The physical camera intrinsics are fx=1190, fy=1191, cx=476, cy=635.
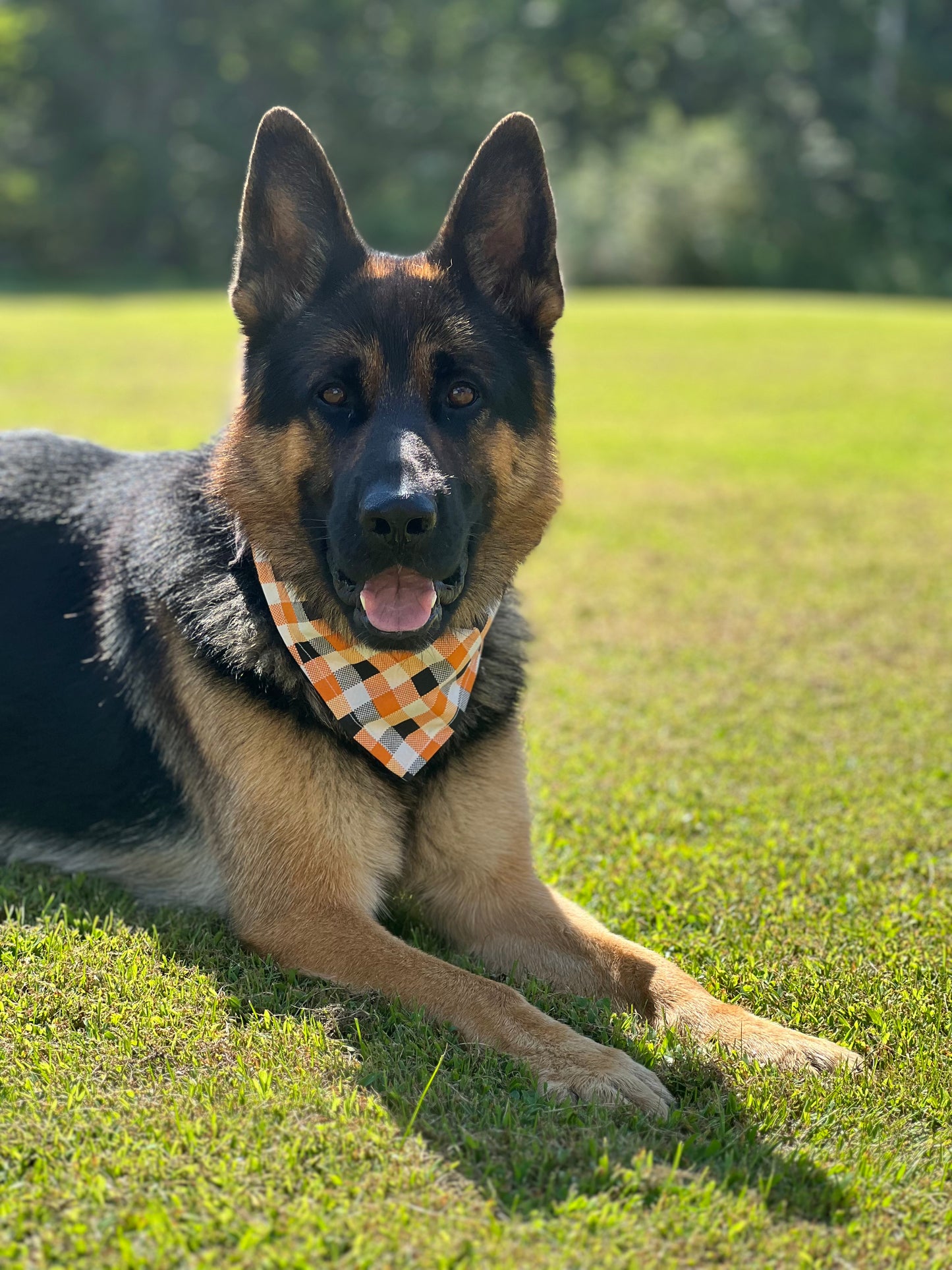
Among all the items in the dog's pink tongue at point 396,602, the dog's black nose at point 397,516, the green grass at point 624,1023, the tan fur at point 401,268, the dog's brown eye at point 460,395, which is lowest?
the green grass at point 624,1023

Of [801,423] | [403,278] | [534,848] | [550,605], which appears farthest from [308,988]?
[801,423]

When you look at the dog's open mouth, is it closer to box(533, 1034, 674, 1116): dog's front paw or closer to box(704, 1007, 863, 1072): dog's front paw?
box(533, 1034, 674, 1116): dog's front paw

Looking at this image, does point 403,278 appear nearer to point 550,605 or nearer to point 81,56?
point 550,605

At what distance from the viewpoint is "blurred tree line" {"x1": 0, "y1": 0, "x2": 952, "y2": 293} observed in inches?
1539

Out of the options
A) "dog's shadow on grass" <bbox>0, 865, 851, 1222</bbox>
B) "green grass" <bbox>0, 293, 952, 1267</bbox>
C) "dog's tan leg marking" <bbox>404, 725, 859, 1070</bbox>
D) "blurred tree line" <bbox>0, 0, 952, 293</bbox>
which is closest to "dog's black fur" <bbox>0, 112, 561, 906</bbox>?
"dog's tan leg marking" <bbox>404, 725, 859, 1070</bbox>

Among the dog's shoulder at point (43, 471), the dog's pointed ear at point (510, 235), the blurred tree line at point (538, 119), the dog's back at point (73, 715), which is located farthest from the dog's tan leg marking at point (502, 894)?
the blurred tree line at point (538, 119)

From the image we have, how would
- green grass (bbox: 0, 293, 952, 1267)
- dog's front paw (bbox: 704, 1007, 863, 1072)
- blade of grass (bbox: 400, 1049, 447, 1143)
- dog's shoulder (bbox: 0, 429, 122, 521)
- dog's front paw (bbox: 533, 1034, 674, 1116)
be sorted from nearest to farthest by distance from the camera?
green grass (bbox: 0, 293, 952, 1267)
blade of grass (bbox: 400, 1049, 447, 1143)
dog's front paw (bbox: 533, 1034, 674, 1116)
dog's front paw (bbox: 704, 1007, 863, 1072)
dog's shoulder (bbox: 0, 429, 122, 521)

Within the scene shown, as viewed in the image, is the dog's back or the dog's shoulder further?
the dog's shoulder

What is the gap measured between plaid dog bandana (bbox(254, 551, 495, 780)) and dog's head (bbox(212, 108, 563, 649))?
75 millimetres

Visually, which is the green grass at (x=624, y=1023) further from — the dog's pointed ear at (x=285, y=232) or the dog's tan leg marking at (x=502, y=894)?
the dog's pointed ear at (x=285, y=232)

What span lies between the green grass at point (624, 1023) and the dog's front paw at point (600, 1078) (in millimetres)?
52

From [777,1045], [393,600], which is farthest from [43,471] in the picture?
[777,1045]

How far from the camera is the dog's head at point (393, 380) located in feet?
11.0

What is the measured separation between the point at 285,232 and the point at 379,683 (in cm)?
140
